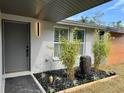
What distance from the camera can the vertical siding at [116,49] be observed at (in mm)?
10492

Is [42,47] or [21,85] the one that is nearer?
[21,85]

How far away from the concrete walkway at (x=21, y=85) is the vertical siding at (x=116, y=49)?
709cm

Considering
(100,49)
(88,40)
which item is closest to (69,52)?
(100,49)

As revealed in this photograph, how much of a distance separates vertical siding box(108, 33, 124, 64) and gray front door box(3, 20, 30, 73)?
680 cm

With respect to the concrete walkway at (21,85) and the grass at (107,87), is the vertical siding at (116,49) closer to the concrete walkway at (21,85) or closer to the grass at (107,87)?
the grass at (107,87)

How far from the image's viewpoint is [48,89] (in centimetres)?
464

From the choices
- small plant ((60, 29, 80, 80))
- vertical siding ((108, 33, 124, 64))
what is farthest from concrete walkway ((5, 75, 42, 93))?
vertical siding ((108, 33, 124, 64))

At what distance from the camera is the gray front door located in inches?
236

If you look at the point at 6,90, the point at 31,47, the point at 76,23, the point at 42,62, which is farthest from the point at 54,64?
the point at 6,90

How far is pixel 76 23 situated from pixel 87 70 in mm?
2824

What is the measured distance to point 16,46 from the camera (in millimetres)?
6223

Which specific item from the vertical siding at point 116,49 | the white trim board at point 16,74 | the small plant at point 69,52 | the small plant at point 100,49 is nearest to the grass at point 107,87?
the small plant at point 69,52

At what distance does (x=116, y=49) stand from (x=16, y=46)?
831cm

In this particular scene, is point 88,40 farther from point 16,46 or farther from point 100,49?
point 16,46
